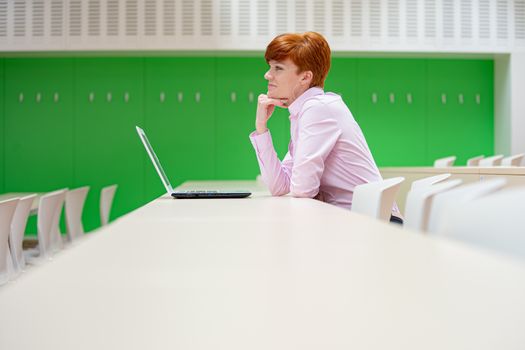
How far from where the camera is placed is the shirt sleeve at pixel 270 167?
2455 mm

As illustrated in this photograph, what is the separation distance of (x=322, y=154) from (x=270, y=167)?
279 mm

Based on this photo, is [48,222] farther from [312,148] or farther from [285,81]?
[312,148]

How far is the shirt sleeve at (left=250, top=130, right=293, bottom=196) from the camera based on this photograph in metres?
2.46

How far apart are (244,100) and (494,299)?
6691 millimetres

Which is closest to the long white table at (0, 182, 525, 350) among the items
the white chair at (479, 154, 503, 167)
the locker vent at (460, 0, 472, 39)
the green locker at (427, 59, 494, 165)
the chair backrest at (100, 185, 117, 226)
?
the chair backrest at (100, 185, 117, 226)

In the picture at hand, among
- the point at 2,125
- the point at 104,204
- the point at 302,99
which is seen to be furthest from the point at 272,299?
the point at 2,125

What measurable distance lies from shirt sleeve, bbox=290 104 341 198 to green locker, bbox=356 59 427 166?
495 centimetres

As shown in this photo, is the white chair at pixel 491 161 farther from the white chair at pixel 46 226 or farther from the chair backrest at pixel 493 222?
the chair backrest at pixel 493 222

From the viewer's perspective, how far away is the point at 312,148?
7.46 feet

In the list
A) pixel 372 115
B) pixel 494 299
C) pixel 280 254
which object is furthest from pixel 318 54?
pixel 372 115

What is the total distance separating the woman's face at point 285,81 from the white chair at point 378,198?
29.3 inches

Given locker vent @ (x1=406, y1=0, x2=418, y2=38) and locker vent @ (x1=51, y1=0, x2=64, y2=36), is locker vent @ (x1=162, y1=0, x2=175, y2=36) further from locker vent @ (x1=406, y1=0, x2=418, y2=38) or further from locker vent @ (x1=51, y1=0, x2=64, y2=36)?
locker vent @ (x1=406, y1=0, x2=418, y2=38)

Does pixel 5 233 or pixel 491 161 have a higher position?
pixel 491 161

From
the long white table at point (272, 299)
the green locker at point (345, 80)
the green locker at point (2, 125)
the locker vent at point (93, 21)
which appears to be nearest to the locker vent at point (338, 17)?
the green locker at point (345, 80)
